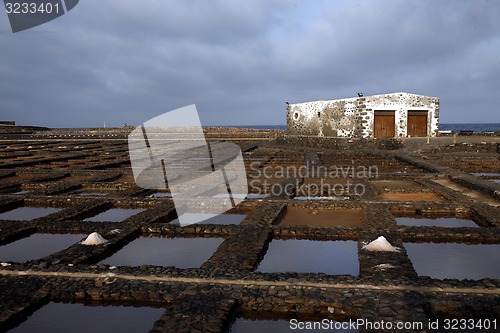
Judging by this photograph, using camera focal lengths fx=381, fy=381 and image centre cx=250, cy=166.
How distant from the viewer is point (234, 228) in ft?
19.4

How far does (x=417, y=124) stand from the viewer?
1018 inches

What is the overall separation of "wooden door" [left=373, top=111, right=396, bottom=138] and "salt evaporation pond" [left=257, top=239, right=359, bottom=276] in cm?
2154

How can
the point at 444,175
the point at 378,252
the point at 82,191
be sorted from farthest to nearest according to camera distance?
the point at 444,175 → the point at 82,191 → the point at 378,252

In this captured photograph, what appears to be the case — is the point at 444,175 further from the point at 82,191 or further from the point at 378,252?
the point at 82,191

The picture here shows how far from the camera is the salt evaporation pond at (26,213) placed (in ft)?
24.3

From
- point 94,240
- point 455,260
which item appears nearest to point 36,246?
point 94,240

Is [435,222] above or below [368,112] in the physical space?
below

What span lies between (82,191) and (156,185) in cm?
190

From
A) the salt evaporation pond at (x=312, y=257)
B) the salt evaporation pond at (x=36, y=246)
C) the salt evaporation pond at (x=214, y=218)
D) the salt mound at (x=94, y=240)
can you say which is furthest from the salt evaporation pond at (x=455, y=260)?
the salt evaporation pond at (x=36, y=246)

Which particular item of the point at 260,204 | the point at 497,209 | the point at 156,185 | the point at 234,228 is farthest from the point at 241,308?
the point at 156,185

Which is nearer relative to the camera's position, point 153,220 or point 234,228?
point 234,228

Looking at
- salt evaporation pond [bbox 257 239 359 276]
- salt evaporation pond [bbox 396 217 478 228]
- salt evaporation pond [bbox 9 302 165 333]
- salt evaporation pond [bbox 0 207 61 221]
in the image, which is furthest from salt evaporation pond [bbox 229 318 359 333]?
salt evaporation pond [bbox 0 207 61 221]

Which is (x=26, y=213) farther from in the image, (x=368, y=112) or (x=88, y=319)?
(x=368, y=112)

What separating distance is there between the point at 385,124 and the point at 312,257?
74.2ft
